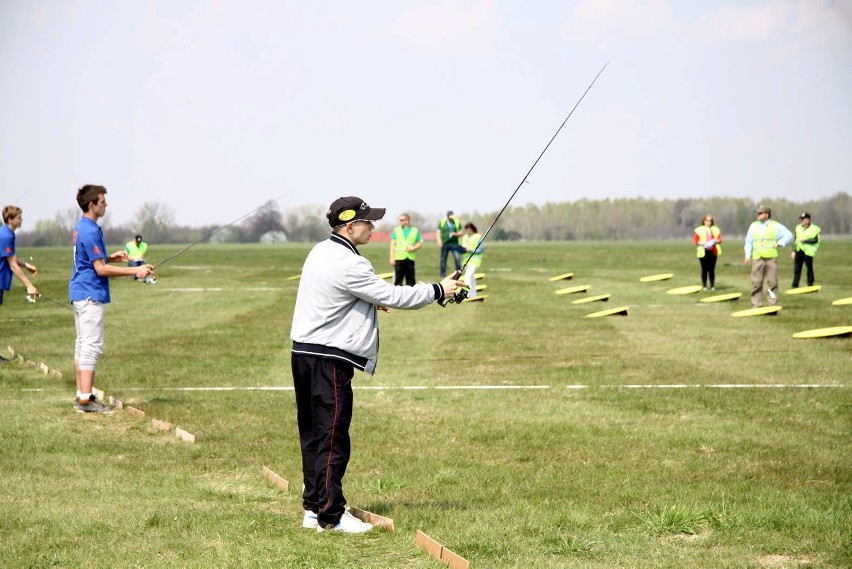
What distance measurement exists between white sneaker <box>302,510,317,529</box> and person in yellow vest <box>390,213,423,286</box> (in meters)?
18.9

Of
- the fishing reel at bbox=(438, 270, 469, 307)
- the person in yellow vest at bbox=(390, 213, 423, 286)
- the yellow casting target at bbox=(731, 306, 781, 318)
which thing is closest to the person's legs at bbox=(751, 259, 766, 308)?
the yellow casting target at bbox=(731, 306, 781, 318)

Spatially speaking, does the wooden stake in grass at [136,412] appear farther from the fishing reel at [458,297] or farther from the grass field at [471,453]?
the fishing reel at [458,297]

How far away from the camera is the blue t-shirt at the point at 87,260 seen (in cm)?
1027

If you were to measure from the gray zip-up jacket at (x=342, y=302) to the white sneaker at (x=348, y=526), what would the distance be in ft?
3.04

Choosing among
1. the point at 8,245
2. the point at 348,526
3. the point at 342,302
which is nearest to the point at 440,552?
the point at 348,526

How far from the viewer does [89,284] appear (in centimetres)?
1038

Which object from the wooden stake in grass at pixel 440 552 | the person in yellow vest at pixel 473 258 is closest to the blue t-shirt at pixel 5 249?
the wooden stake in grass at pixel 440 552

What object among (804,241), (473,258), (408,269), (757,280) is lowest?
(757,280)

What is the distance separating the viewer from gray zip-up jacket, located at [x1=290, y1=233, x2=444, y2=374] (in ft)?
20.6

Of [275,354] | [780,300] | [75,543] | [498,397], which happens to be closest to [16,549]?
[75,543]

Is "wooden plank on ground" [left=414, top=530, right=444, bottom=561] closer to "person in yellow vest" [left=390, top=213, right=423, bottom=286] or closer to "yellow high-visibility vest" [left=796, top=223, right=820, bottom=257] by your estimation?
"person in yellow vest" [left=390, top=213, right=423, bottom=286]

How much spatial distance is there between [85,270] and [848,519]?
7.32m

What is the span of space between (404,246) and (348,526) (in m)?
19.4

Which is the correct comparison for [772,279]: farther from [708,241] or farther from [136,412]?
[136,412]
